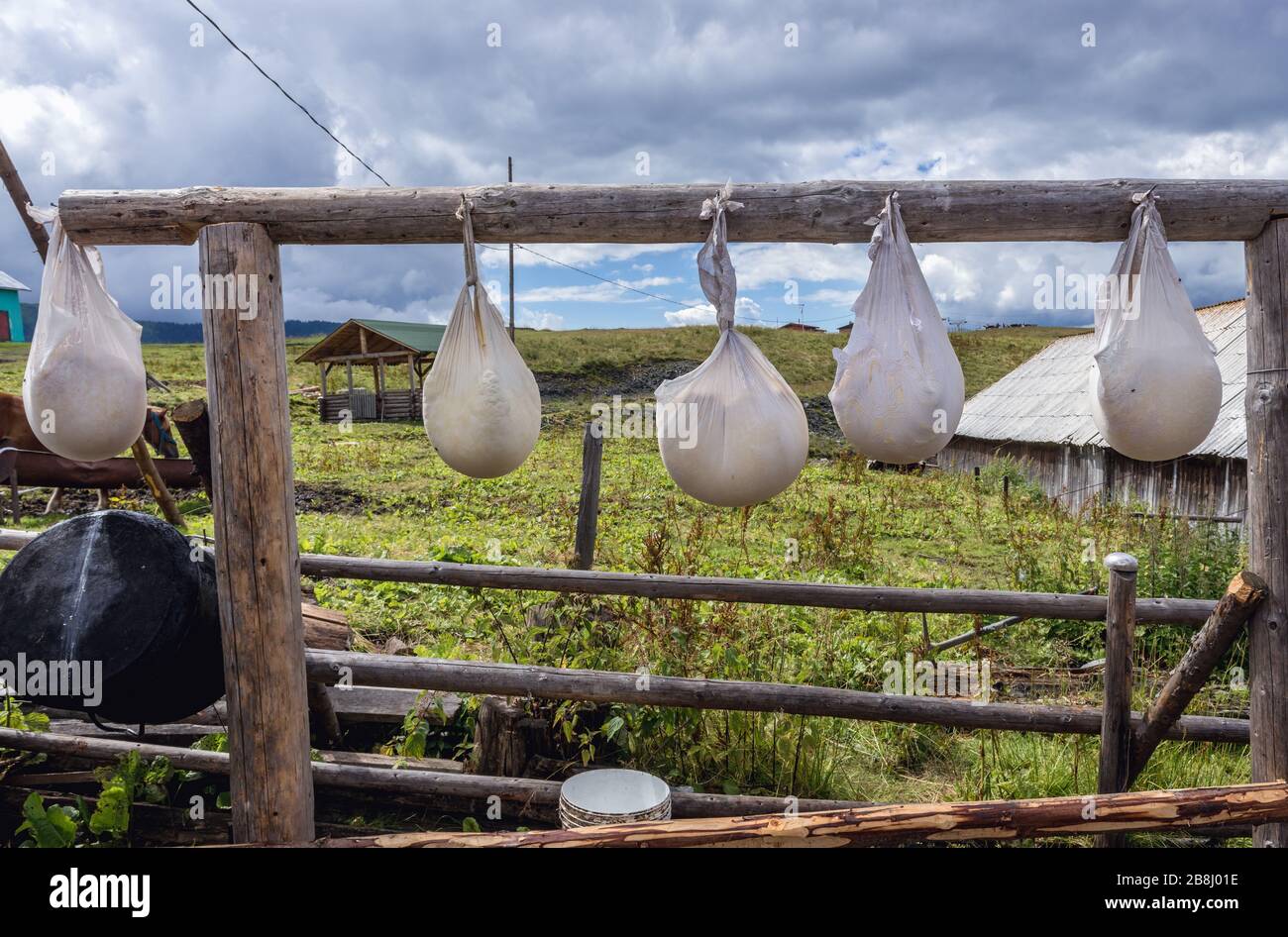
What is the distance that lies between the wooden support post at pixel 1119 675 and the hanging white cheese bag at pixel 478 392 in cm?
239

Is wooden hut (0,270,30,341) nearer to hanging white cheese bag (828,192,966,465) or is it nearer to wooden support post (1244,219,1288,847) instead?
hanging white cheese bag (828,192,966,465)

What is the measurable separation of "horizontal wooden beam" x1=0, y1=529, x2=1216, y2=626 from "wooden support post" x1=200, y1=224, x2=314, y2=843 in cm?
164

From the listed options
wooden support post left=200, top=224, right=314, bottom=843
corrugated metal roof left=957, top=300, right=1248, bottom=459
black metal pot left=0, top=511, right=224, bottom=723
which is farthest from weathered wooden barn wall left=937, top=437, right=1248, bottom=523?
black metal pot left=0, top=511, right=224, bottom=723

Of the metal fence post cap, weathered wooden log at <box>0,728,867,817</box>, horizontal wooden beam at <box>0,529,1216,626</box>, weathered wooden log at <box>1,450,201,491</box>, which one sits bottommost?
weathered wooden log at <box>0,728,867,817</box>

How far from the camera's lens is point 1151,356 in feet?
6.88

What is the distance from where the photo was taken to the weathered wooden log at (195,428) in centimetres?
317

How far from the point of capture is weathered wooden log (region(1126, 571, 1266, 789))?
2480mm

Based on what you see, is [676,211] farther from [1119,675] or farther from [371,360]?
[371,360]

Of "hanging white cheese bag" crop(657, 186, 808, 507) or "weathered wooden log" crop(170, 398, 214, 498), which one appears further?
"weathered wooden log" crop(170, 398, 214, 498)

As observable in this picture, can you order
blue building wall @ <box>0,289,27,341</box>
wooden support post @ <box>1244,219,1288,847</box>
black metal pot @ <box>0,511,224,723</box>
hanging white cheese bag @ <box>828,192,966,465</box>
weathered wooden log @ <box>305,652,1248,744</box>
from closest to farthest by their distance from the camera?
hanging white cheese bag @ <box>828,192,966,465</box> < wooden support post @ <box>1244,219,1288,847</box> < black metal pot @ <box>0,511,224,723</box> < weathered wooden log @ <box>305,652,1248,744</box> < blue building wall @ <box>0,289,27,341</box>

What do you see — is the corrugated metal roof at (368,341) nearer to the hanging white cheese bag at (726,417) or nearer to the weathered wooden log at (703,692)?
the weathered wooden log at (703,692)

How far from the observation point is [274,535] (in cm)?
238
